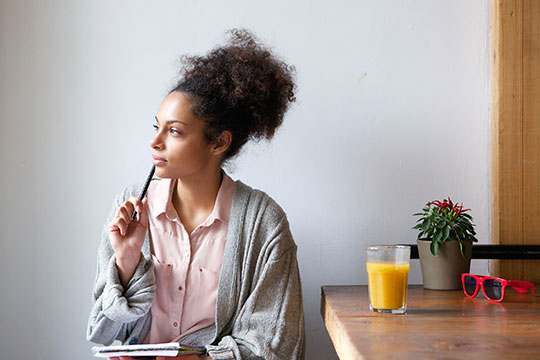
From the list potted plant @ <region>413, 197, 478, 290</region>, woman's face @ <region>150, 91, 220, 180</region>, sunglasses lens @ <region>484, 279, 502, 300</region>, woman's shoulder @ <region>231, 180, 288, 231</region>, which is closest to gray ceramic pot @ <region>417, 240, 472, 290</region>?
potted plant @ <region>413, 197, 478, 290</region>

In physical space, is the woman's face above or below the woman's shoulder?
above

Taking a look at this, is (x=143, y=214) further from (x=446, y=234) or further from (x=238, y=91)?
(x=446, y=234)

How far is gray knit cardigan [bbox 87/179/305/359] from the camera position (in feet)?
4.56

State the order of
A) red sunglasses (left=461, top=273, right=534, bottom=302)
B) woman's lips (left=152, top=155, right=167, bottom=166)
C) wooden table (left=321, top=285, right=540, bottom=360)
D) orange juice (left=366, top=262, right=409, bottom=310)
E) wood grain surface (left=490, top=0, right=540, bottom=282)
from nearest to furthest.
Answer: wooden table (left=321, top=285, right=540, bottom=360), orange juice (left=366, top=262, right=409, bottom=310), red sunglasses (left=461, top=273, right=534, bottom=302), woman's lips (left=152, top=155, right=167, bottom=166), wood grain surface (left=490, top=0, right=540, bottom=282)

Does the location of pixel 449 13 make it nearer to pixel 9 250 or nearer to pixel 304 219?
pixel 304 219

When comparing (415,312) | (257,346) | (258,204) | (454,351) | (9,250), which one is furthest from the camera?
(9,250)

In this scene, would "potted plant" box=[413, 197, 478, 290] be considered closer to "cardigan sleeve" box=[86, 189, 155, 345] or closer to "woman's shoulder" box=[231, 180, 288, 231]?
"woman's shoulder" box=[231, 180, 288, 231]

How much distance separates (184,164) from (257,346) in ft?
1.54

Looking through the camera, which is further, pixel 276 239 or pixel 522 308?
pixel 276 239

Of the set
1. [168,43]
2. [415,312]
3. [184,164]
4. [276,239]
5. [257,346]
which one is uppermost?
[168,43]

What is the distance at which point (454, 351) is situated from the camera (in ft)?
3.02

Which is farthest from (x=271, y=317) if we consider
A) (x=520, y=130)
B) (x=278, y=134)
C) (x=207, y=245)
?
(x=520, y=130)

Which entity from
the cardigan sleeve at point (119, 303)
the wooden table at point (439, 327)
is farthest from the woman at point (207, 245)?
the wooden table at point (439, 327)

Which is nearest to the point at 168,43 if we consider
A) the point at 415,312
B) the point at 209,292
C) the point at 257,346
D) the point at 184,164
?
the point at 184,164
